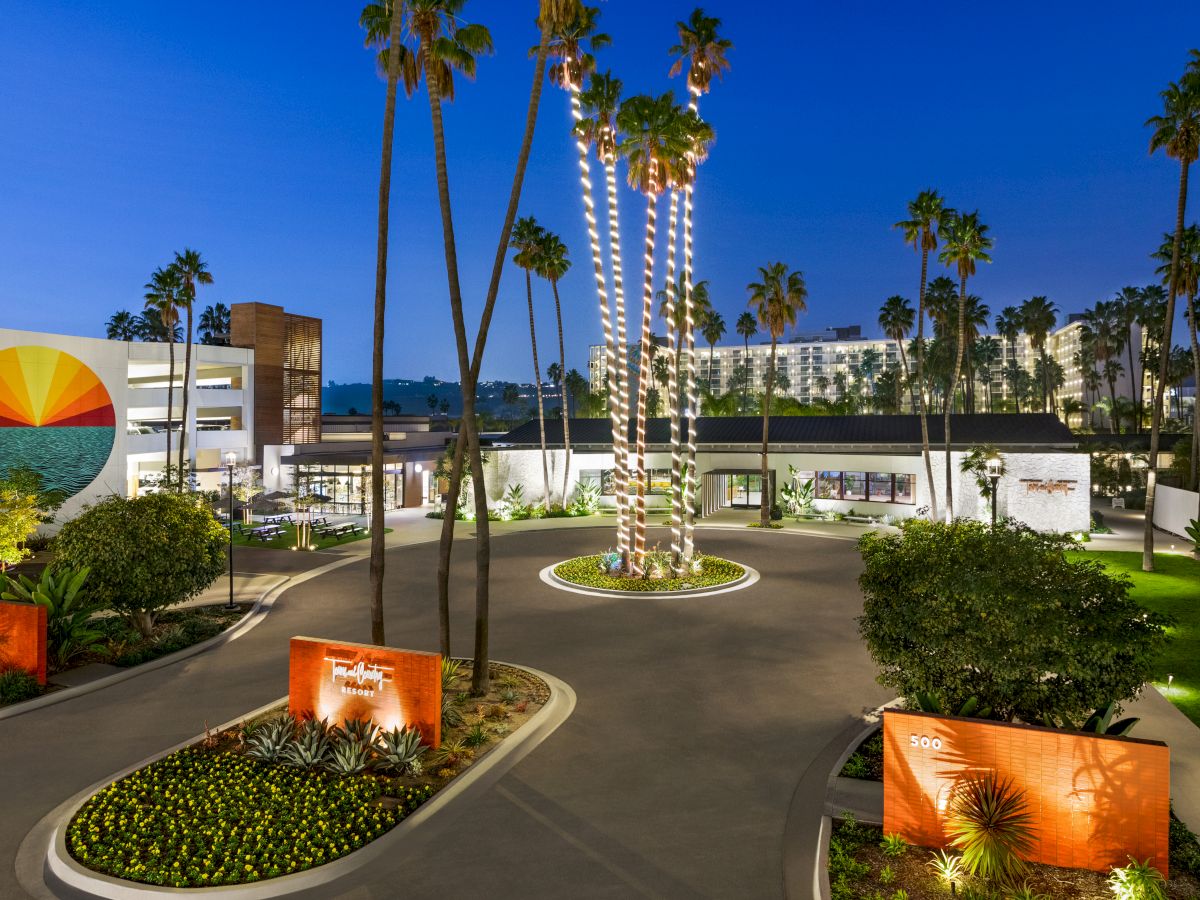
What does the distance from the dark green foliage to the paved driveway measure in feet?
7.49

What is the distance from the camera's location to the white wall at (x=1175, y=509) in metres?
30.0

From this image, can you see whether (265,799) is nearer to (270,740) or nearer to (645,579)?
(270,740)

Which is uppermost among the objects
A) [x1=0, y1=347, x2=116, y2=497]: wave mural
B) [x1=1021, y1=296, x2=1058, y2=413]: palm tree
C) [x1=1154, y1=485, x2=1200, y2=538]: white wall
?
[x1=1021, y1=296, x2=1058, y2=413]: palm tree

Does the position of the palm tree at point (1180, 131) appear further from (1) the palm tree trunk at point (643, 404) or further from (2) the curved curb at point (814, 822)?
(2) the curved curb at point (814, 822)

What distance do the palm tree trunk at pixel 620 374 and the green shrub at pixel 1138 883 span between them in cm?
1584

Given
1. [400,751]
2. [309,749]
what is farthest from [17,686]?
[400,751]

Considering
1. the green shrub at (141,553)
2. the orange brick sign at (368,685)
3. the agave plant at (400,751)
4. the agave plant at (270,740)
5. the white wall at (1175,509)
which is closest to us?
the agave plant at (400,751)

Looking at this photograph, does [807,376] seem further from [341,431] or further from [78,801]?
[78,801]

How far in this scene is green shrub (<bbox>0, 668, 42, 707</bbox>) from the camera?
11906 millimetres

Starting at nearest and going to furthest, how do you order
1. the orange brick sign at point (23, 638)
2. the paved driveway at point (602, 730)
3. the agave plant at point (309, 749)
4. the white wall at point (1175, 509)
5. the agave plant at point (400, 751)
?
the paved driveway at point (602, 730)
the agave plant at point (400, 751)
the agave plant at point (309, 749)
the orange brick sign at point (23, 638)
the white wall at point (1175, 509)

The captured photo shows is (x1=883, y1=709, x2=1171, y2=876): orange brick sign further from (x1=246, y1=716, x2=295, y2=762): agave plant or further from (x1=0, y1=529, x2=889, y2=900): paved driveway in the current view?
(x1=246, y1=716, x2=295, y2=762): agave plant

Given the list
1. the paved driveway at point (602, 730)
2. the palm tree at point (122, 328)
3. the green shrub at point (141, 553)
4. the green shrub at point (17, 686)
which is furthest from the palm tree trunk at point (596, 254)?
the palm tree at point (122, 328)

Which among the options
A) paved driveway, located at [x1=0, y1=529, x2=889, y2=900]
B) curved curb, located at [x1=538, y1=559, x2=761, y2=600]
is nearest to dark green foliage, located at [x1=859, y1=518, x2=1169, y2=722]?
paved driveway, located at [x1=0, y1=529, x2=889, y2=900]

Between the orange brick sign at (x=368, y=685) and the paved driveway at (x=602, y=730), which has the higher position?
the orange brick sign at (x=368, y=685)
